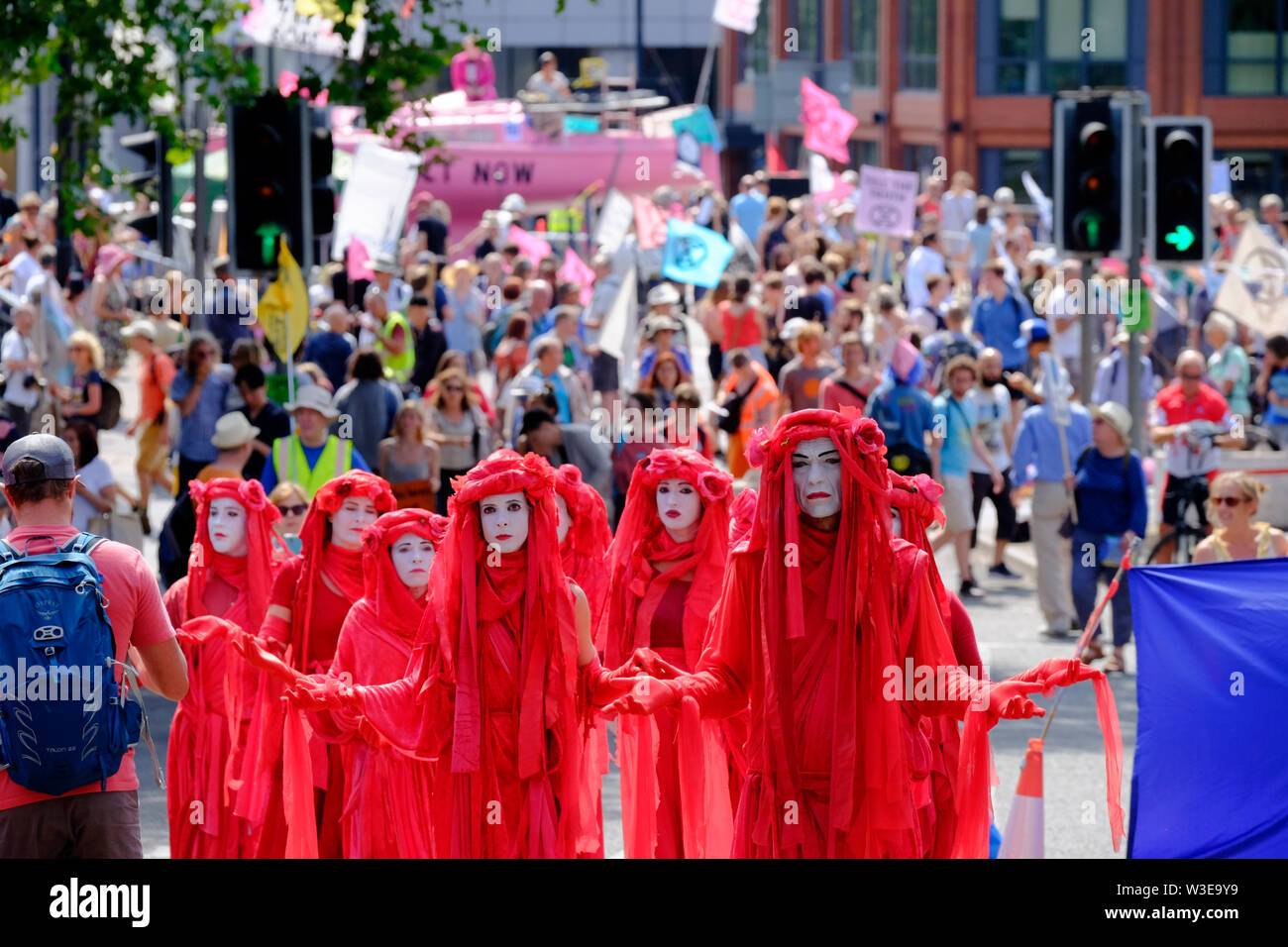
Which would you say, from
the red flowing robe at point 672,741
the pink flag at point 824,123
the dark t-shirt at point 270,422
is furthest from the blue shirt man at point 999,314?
the red flowing robe at point 672,741

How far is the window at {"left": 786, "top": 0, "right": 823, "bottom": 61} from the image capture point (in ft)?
173

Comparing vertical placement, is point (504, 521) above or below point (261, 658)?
above

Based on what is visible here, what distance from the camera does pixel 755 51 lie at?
59375 millimetres

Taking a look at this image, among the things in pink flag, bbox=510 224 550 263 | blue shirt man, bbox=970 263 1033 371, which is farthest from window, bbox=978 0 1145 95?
blue shirt man, bbox=970 263 1033 371

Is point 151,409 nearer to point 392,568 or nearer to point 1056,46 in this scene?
point 392,568

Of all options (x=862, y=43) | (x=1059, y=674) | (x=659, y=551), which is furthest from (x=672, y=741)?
(x=862, y=43)

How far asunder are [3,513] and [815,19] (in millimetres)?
44118

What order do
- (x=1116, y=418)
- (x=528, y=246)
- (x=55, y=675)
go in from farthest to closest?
(x=528, y=246) → (x=1116, y=418) → (x=55, y=675)

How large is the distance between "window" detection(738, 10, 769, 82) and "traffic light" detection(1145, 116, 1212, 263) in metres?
42.9

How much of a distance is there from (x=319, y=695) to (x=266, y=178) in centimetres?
704

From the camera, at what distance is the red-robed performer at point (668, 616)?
7.32 m

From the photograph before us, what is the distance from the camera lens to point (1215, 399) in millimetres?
14625
